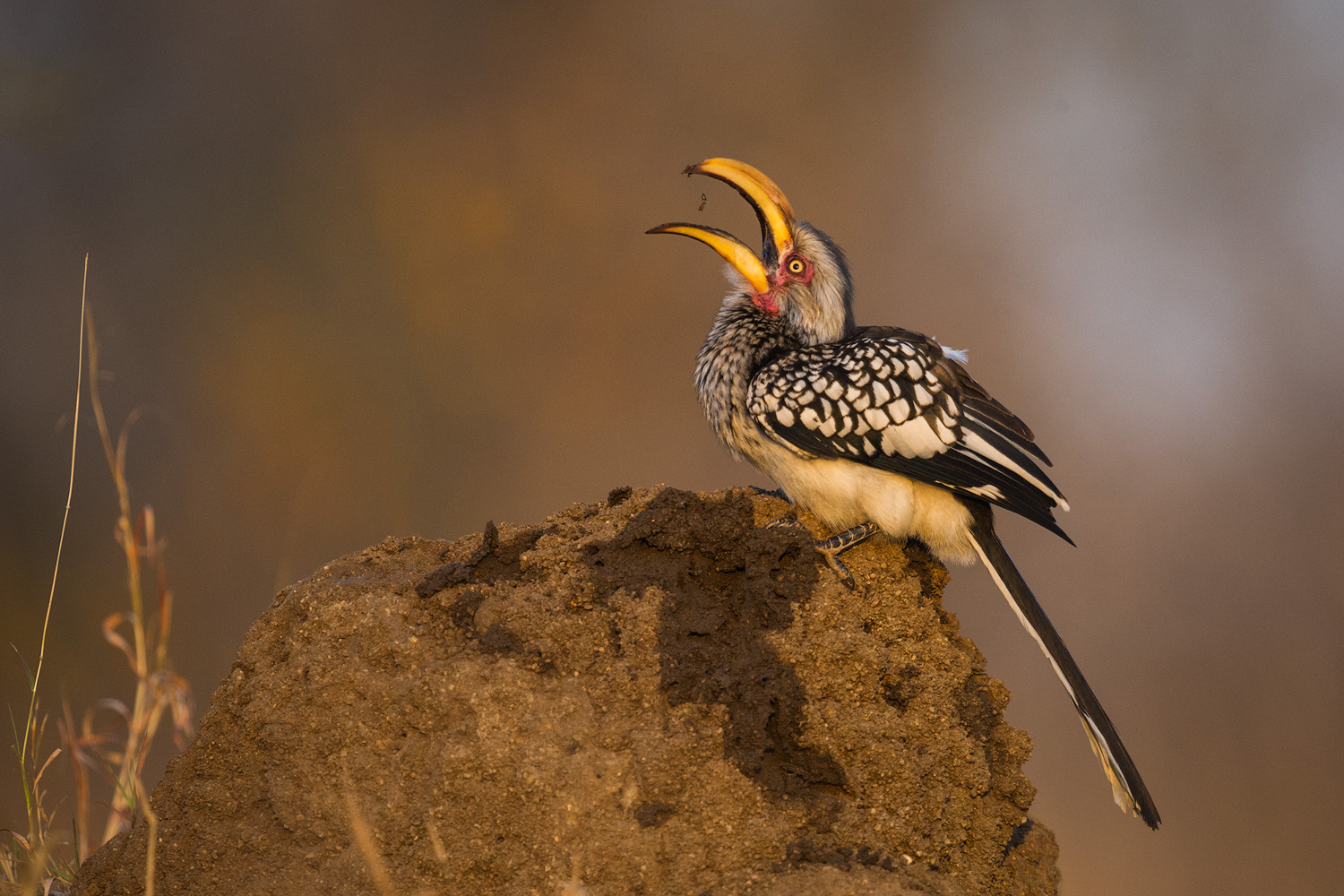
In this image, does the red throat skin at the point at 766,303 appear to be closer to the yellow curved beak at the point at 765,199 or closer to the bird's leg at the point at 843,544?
the yellow curved beak at the point at 765,199

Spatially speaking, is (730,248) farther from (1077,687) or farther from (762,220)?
(1077,687)

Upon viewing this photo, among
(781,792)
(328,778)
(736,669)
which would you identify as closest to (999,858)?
(781,792)

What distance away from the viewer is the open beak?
11.4 feet

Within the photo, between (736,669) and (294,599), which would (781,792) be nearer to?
(736,669)

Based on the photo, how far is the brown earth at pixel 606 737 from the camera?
2.00 meters

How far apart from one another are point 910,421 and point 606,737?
130 cm

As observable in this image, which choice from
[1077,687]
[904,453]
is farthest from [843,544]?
[1077,687]

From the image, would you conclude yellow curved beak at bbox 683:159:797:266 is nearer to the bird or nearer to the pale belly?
the bird

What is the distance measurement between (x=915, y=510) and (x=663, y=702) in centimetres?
107

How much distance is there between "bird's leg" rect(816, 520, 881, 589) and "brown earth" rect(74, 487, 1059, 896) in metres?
0.06

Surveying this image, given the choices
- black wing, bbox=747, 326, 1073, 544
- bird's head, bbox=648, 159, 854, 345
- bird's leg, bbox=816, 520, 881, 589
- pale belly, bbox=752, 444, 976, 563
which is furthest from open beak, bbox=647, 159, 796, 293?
bird's leg, bbox=816, 520, 881, 589

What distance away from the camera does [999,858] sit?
231cm

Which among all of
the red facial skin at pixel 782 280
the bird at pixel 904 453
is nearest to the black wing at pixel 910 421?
the bird at pixel 904 453

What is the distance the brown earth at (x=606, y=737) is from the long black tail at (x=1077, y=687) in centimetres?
27
